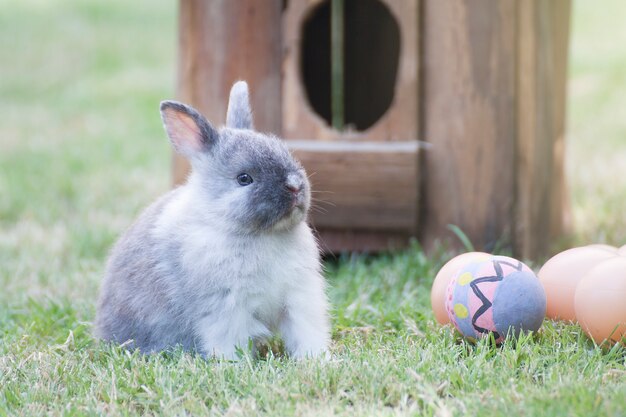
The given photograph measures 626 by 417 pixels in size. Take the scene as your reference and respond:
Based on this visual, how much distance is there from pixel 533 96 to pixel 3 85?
5964 mm

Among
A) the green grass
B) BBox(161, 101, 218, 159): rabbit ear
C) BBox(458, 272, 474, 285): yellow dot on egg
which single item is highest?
BBox(161, 101, 218, 159): rabbit ear

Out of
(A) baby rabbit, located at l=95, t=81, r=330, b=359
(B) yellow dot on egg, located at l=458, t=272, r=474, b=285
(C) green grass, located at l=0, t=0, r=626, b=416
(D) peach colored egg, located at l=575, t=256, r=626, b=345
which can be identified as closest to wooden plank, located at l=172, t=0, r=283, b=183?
(C) green grass, located at l=0, t=0, r=626, b=416

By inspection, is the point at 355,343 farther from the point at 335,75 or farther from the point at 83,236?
the point at 83,236

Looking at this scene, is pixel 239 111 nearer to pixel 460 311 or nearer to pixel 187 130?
pixel 187 130

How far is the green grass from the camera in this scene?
2785mm

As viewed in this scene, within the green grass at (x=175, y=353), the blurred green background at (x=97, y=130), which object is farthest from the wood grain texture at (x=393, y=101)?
the blurred green background at (x=97, y=130)

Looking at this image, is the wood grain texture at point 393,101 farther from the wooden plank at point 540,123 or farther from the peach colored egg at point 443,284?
the peach colored egg at point 443,284

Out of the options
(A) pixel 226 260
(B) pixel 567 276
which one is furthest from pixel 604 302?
(A) pixel 226 260

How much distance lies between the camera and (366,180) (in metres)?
4.81

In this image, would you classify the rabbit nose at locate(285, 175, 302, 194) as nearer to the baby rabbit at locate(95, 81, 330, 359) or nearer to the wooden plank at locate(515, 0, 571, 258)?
the baby rabbit at locate(95, 81, 330, 359)

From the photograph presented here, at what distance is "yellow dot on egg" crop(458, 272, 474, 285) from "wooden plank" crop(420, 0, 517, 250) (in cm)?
147

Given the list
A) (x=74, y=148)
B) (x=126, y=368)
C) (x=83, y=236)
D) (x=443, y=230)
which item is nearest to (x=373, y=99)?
(x=443, y=230)

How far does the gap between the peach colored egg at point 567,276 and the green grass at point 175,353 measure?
72 millimetres

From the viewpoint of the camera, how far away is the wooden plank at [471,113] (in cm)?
471
